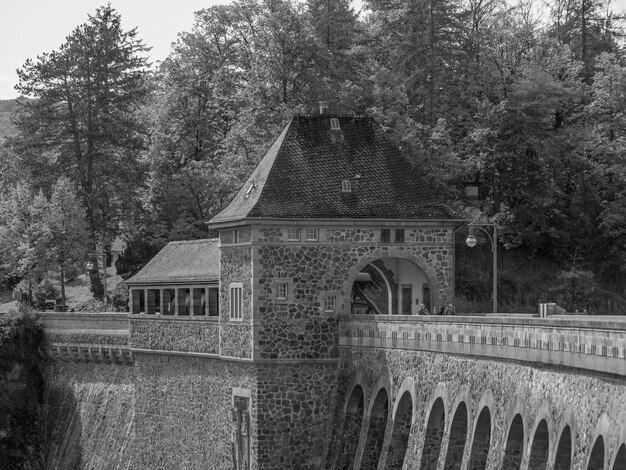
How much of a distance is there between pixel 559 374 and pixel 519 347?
278cm

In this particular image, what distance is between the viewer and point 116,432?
214ft

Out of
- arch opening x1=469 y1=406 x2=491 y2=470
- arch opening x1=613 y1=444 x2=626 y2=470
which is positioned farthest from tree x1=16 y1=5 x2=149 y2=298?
arch opening x1=613 y1=444 x2=626 y2=470

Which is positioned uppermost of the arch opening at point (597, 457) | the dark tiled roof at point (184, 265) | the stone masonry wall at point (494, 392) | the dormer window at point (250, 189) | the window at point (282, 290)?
the dormer window at point (250, 189)

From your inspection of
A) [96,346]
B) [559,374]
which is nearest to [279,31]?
[96,346]

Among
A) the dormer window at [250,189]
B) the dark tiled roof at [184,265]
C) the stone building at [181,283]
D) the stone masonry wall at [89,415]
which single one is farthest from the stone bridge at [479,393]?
the stone masonry wall at [89,415]

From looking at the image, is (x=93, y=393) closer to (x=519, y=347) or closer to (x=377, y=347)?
(x=377, y=347)

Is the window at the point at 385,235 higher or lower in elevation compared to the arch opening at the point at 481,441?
higher

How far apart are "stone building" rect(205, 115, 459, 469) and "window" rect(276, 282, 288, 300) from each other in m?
0.03

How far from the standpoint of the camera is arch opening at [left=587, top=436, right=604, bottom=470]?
31.5 meters

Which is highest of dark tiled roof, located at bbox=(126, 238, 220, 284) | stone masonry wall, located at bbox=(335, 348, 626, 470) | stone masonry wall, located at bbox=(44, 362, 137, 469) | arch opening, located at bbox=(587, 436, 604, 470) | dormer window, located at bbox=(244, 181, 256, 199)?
dormer window, located at bbox=(244, 181, 256, 199)

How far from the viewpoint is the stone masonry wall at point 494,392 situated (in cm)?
3188

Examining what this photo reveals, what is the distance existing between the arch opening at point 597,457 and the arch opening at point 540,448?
2964mm

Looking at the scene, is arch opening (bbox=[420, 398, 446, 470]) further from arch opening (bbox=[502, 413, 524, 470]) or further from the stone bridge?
arch opening (bbox=[502, 413, 524, 470])

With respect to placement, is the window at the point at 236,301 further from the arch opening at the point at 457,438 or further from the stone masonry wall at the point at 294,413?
the arch opening at the point at 457,438
